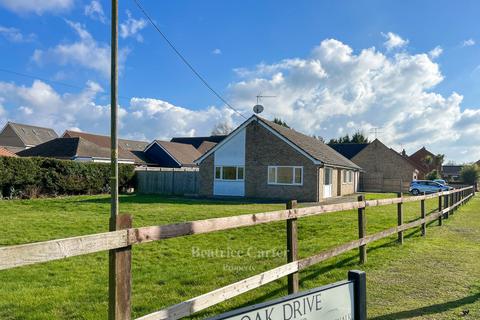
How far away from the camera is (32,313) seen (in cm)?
507

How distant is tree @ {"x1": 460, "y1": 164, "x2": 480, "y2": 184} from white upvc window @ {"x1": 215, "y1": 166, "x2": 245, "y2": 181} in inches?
1608

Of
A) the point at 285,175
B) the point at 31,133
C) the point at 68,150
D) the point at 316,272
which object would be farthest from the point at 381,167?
the point at 31,133

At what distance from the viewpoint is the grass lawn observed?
5.30 m

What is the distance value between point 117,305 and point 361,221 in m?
5.39

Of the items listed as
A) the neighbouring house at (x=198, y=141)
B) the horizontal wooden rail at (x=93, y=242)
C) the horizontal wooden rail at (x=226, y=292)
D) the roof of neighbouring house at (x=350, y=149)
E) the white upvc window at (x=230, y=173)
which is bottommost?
the horizontal wooden rail at (x=226, y=292)

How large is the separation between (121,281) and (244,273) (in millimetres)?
4052

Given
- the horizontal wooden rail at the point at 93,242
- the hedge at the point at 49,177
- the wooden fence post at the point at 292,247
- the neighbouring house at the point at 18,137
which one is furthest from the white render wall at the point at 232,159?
the neighbouring house at the point at 18,137

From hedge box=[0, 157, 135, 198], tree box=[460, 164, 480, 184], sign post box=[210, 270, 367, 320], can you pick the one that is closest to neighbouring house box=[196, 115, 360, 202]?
hedge box=[0, 157, 135, 198]

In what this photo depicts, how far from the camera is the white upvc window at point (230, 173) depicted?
29.4 metres

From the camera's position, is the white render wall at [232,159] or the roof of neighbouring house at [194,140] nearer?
the white render wall at [232,159]

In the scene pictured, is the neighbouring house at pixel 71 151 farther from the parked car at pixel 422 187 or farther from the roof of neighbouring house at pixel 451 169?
the roof of neighbouring house at pixel 451 169

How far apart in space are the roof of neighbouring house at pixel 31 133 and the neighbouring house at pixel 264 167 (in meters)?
40.8

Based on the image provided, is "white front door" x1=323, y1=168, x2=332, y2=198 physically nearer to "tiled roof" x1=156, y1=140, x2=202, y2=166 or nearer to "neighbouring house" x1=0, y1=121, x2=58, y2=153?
"tiled roof" x1=156, y1=140, x2=202, y2=166

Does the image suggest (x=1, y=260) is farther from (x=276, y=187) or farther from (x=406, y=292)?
(x=276, y=187)
